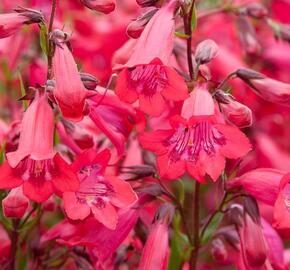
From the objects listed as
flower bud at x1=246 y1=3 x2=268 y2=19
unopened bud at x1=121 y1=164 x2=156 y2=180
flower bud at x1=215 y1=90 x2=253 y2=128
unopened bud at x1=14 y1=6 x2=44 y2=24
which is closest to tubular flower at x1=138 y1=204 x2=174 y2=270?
unopened bud at x1=121 y1=164 x2=156 y2=180

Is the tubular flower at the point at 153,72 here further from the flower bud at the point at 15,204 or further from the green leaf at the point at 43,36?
the flower bud at the point at 15,204

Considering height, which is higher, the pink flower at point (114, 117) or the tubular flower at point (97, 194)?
the pink flower at point (114, 117)

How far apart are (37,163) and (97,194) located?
17 cm

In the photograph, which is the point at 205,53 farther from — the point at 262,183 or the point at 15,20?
the point at 15,20

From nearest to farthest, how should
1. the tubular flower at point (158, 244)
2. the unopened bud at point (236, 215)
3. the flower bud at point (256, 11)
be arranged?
the tubular flower at point (158, 244)
the unopened bud at point (236, 215)
the flower bud at point (256, 11)

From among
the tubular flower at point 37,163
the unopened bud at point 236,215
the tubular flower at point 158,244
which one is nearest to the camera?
the tubular flower at point 37,163

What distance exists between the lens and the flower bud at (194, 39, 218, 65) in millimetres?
2139

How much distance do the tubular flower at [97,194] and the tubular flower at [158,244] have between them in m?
0.16

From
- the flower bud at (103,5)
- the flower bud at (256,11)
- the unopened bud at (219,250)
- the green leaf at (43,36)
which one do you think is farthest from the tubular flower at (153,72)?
the flower bud at (256,11)

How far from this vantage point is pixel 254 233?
2107mm

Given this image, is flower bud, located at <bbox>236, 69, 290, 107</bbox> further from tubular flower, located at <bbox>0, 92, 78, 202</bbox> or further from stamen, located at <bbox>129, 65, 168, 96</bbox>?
tubular flower, located at <bbox>0, 92, 78, 202</bbox>

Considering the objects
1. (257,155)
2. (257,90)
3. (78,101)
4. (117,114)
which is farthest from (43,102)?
(257,155)

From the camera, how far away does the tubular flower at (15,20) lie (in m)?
2.01

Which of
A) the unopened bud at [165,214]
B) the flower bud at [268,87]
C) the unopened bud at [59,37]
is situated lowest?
the unopened bud at [165,214]
